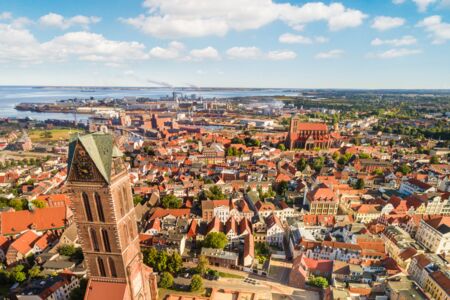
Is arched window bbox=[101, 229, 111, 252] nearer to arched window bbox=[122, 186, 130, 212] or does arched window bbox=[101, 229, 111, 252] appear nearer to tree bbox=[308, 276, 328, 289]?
arched window bbox=[122, 186, 130, 212]

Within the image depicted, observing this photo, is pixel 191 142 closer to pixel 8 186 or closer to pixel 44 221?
pixel 8 186

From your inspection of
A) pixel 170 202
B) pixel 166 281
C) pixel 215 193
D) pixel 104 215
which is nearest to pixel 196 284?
pixel 166 281

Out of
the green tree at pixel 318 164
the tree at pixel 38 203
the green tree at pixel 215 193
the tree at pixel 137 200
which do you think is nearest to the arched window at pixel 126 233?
the tree at pixel 137 200

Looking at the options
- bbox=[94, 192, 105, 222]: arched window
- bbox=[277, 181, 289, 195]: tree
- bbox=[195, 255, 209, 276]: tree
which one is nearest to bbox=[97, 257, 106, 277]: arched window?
bbox=[94, 192, 105, 222]: arched window

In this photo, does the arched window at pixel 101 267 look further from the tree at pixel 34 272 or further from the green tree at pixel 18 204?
the green tree at pixel 18 204

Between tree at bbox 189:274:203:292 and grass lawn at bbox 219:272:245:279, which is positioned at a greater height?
tree at bbox 189:274:203:292

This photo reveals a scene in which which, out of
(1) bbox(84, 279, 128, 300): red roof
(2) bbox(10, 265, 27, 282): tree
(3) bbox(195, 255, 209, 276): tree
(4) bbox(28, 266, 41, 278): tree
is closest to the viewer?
(1) bbox(84, 279, 128, 300): red roof

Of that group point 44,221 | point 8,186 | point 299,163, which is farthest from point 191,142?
point 44,221
